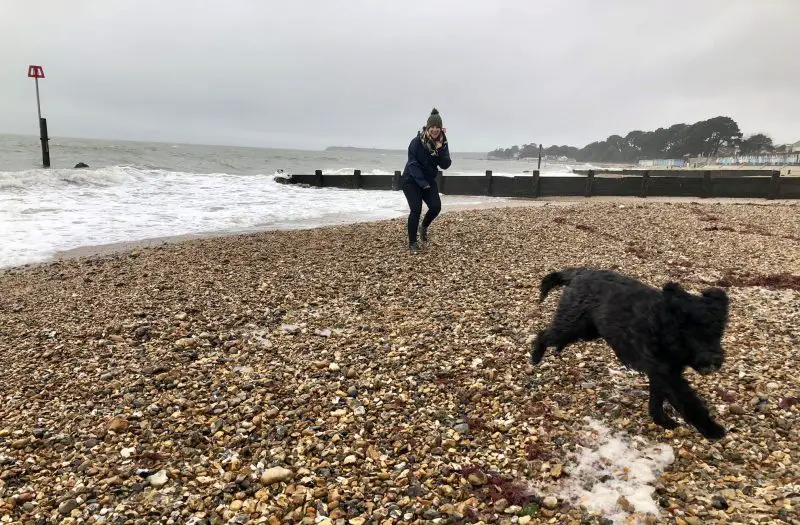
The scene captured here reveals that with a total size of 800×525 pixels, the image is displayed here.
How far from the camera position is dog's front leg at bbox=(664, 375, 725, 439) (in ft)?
9.68

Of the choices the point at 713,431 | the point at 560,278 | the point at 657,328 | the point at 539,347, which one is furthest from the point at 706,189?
the point at 657,328

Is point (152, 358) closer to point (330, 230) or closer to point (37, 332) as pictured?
point (37, 332)

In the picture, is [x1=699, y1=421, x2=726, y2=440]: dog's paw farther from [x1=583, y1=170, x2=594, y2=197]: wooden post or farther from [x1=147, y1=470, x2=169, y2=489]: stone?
[x1=583, y1=170, x2=594, y2=197]: wooden post

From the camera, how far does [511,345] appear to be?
16.0 ft

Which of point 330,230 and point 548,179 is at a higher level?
point 548,179

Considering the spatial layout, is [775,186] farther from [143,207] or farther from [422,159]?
[143,207]

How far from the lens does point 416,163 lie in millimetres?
8516

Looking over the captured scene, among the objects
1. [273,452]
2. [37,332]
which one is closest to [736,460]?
[273,452]

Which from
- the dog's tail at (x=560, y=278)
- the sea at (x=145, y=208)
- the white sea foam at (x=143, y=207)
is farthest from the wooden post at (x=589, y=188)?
the dog's tail at (x=560, y=278)

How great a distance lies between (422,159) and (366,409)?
18.3 feet

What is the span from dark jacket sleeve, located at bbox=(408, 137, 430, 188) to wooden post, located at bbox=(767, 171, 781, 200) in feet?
69.5

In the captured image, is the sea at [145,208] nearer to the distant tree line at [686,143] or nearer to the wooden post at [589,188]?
the wooden post at [589,188]

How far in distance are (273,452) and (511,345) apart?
8.40ft

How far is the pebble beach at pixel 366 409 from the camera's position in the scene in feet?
9.50
